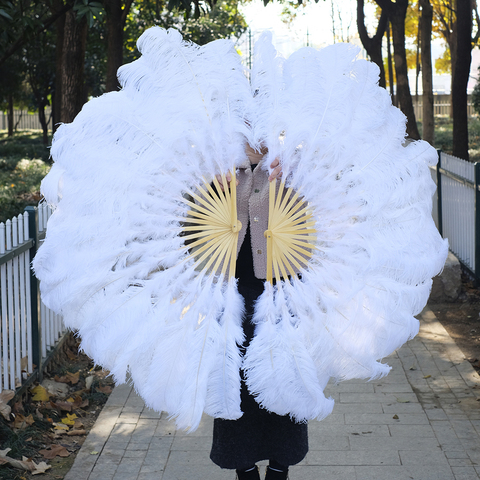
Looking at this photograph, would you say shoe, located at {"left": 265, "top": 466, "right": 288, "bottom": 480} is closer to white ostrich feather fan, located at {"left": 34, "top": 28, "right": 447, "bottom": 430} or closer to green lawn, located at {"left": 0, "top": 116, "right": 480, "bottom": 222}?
white ostrich feather fan, located at {"left": 34, "top": 28, "right": 447, "bottom": 430}

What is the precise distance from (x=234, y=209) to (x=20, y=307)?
275 cm

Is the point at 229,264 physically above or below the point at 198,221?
below

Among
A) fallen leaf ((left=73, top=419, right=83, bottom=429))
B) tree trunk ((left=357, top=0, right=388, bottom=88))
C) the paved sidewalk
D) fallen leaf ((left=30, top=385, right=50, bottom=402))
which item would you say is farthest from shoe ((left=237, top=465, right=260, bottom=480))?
tree trunk ((left=357, top=0, right=388, bottom=88))

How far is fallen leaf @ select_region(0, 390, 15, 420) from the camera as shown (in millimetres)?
4297

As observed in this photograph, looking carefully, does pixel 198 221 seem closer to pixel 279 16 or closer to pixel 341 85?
pixel 341 85

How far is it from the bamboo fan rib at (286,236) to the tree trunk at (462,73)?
1040 centimetres

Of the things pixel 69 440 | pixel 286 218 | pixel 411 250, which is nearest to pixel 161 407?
pixel 286 218

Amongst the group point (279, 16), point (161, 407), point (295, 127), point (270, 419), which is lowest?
point (270, 419)

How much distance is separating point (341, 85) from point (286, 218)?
2.04 ft

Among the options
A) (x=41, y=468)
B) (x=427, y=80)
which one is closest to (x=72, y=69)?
(x=41, y=468)

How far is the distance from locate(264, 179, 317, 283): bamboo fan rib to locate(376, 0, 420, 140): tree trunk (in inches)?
401

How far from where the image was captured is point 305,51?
279 centimetres

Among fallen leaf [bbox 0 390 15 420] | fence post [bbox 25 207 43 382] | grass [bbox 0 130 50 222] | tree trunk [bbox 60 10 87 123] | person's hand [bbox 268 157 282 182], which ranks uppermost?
tree trunk [bbox 60 10 87 123]

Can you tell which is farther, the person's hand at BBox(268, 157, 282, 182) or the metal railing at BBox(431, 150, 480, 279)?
the metal railing at BBox(431, 150, 480, 279)
